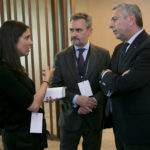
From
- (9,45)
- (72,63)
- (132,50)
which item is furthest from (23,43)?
(132,50)

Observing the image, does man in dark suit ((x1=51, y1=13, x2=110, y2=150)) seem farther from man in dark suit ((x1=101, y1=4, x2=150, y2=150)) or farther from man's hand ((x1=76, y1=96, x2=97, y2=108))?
man in dark suit ((x1=101, y1=4, x2=150, y2=150))

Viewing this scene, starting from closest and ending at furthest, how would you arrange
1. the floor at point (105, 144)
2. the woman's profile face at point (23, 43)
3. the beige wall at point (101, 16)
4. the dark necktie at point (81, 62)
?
1. the woman's profile face at point (23, 43)
2. the dark necktie at point (81, 62)
3. the floor at point (105, 144)
4. the beige wall at point (101, 16)

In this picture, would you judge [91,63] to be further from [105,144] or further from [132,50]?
[105,144]

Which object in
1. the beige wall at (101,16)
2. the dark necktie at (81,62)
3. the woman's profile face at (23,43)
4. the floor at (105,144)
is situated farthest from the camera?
the beige wall at (101,16)

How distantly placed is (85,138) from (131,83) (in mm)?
939

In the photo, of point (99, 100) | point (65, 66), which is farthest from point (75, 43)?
point (99, 100)

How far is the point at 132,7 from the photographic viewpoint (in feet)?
5.51

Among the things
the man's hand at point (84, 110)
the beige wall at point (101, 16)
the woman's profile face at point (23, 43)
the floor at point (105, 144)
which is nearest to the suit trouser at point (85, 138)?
the man's hand at point (84, 110)

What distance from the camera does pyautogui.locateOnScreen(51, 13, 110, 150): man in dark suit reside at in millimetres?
2107

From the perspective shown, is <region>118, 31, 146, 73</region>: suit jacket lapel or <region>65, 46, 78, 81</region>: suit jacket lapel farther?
<region>65, 46, 78, 81</region>: suit jacket lapel

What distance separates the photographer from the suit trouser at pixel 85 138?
2.14m

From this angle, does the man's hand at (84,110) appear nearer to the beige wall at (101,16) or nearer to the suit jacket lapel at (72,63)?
the suit jacket lapel at (72,63)

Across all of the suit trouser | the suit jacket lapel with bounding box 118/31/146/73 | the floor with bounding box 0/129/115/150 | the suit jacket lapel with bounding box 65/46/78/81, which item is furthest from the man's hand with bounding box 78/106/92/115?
the floor with bounding box 0/129/115/150

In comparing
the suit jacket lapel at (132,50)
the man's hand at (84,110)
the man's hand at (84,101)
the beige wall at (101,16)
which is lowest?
the man's hand at (84,110)
